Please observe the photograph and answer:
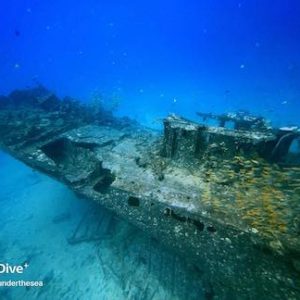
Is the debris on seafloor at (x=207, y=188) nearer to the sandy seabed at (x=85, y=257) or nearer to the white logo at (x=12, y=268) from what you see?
the sandy seabed at (x=85, y=257)

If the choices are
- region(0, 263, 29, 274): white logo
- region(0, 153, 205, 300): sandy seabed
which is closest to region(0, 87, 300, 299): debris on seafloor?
region(0, 153, 205, 300): sandy seabed

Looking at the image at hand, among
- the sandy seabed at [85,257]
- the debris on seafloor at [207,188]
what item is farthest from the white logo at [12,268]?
the debris on seafloor at [207,188]

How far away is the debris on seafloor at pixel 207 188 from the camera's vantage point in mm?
4336

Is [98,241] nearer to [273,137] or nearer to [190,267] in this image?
[190,267]

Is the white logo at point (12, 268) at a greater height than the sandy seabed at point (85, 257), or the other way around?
the sandy seabed at point (85, 257)

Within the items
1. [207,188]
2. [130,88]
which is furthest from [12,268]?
[130,88]

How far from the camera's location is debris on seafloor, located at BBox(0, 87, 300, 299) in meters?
4.34

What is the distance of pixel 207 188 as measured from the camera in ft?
20.4

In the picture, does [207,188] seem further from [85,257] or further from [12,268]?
[12,268]

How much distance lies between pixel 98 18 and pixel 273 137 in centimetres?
20285

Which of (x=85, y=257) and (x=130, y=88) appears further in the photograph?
(x=130, y=88)

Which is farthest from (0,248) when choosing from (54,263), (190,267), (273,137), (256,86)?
(256,86)

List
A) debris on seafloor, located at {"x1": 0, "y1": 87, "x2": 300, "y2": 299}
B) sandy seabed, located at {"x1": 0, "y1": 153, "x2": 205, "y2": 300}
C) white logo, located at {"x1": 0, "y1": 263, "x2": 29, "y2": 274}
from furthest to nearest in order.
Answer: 1. white logo, located at {"x1": 0, "y1": 263, "x2": 29, "y2": 274}
2. sandy seabed, located at {"x1": 0, "y1": 153, "x2": 205, "y2": 300}
3. debris on seafloor, located at {"x1": 0, "y1": 87, "x2": 300, "y2": 299}

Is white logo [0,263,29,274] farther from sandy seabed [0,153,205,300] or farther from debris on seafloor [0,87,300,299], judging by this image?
debris on seafloor [0,87,300,299]
